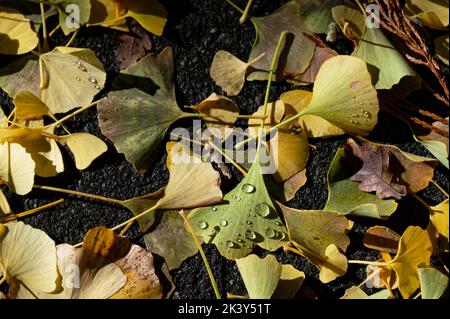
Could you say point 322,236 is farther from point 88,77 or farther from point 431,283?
point 88,77

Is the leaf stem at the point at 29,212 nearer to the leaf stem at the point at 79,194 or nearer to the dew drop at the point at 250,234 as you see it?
the leaf stem at the point at 79,194

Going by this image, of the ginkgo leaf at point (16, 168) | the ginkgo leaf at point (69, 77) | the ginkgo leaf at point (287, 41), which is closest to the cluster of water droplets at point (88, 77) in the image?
the ginkgo leaf at point (69, 77)

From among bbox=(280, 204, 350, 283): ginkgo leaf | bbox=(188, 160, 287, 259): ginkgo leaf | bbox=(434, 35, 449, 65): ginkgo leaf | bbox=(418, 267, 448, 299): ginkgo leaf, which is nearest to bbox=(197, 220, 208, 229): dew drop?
bbox=(188, 160, 287, 259): ginkgo leaf

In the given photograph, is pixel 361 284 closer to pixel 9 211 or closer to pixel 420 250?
pixel 420 250

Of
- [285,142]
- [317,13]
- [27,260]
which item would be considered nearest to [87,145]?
[27,260]

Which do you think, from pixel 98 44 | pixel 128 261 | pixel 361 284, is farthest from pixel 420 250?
pixel 98 44

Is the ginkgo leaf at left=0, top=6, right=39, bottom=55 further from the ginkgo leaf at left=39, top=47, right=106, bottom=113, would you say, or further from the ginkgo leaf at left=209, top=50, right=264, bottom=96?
the ginkgo leaf at left=209, top=50, right=264, bottom=96
